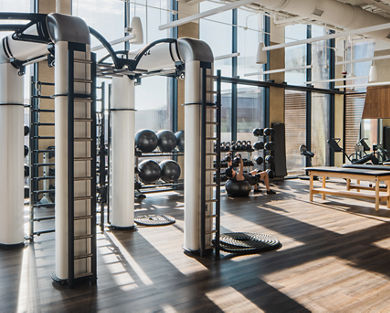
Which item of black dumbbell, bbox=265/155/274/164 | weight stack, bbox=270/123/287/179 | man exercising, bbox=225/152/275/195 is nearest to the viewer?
man exercising, bbox=225/152/275/195

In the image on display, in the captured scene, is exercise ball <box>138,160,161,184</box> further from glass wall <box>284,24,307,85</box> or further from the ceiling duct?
glass wall <box>284,24,307,85</box>

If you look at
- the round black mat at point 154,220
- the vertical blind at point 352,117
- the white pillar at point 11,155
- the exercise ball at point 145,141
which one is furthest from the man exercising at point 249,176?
the vertical blind at point 352,117

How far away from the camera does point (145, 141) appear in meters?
7.64

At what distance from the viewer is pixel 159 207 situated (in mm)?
7172

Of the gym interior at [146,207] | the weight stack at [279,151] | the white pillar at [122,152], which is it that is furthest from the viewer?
the weight stack at [279,151]

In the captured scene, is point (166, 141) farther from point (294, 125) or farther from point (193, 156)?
point (294, 125)

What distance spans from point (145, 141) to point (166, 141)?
50 cm

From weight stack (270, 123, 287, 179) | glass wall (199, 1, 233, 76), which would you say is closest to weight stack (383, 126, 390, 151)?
weight stack (270, 123, 287, 179)

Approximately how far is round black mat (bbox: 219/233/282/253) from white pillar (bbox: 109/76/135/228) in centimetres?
137

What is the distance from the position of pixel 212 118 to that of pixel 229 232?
1.72 metres

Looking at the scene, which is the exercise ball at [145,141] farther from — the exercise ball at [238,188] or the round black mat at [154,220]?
the exercise ball at [238,188]

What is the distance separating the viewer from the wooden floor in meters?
3.16

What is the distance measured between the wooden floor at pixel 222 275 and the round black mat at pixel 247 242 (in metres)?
0.14

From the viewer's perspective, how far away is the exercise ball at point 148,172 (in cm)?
759
